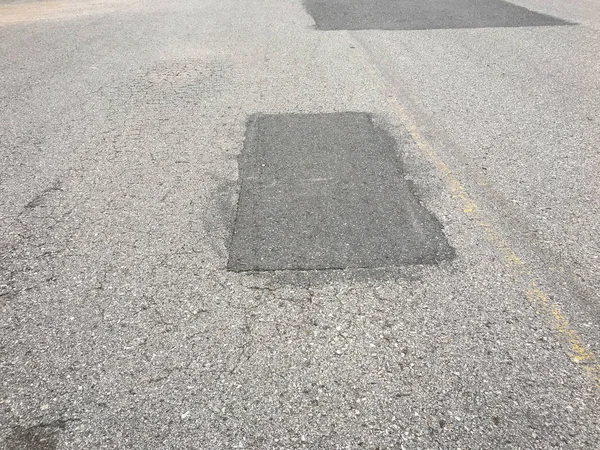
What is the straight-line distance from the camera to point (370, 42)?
9.17m

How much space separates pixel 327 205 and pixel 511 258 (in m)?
1.51

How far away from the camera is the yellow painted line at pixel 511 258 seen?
9.33 ft

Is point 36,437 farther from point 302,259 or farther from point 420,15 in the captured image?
point 420,15

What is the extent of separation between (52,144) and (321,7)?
29.1 feet

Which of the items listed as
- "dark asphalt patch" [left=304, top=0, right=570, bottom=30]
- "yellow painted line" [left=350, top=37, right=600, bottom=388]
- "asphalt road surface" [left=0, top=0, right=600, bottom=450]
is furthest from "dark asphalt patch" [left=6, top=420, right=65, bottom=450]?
"dark asphalt patch" [left=304, top=0, right=570, bottom=30]

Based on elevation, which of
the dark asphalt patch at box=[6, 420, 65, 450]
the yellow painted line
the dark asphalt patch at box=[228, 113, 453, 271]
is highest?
the yellow painted line

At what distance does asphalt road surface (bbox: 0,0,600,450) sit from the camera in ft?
8.49

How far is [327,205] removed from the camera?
4246 millimetres

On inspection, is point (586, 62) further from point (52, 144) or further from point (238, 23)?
point (52, 144)

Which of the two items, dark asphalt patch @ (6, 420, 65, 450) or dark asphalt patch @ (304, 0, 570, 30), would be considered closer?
dark asphalt patch @ (6, 420, 65, 450)

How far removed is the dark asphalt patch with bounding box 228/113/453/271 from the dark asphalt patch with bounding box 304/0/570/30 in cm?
577

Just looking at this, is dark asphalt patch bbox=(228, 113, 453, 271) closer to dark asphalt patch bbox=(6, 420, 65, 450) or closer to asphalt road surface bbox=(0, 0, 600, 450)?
asphalt road surface bbox=(0, 0, 600, 450)

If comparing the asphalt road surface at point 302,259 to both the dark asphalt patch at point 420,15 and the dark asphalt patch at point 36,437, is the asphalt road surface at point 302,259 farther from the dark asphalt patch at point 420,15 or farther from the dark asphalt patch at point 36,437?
the dark asphalt patch at point 420,15

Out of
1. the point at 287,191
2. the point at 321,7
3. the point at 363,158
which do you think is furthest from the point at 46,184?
the point at 321,7
